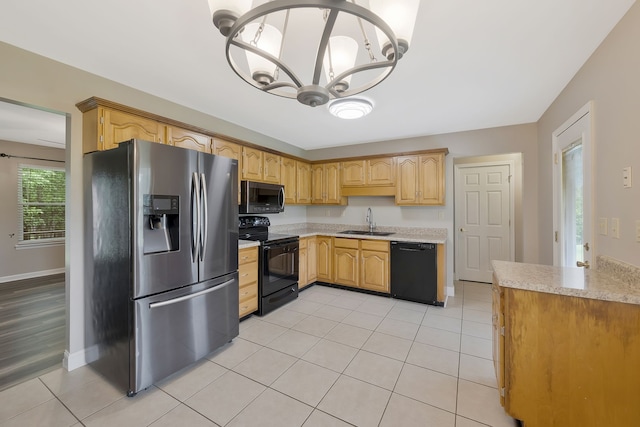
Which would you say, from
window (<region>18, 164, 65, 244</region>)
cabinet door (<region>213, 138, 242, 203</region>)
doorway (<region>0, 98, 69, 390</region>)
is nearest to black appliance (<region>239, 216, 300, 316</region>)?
cabinet door (<region>213, 138, 242, 203</region>)

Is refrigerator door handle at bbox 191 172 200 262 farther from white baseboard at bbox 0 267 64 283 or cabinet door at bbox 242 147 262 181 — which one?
white baseboard at bbox 0 267 64 283

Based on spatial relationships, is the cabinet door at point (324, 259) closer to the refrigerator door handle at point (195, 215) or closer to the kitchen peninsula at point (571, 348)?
the refrigerator door handle at point (195, 215)

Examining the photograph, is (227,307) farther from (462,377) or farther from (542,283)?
(542,283)

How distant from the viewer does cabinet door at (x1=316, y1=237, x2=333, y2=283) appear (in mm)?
4230

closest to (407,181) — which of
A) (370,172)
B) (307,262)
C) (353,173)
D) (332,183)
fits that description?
(370,172)

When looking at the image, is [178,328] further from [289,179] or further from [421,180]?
[421,180]

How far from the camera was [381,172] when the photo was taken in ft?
13.6

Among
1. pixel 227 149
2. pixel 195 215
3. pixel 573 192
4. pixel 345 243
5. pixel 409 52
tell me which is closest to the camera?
pixel 409 52

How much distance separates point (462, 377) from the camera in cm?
203

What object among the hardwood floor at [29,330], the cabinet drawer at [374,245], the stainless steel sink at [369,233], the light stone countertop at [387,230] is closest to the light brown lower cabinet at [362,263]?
the cabinet drawer at [374,245]

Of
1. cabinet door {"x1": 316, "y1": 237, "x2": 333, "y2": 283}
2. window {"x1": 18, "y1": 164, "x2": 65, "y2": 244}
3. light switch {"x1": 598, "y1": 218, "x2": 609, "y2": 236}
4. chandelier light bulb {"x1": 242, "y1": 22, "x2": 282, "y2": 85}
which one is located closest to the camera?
chandelier light bulb {"x1": 242, "y1": 22, "x2": 282, "y2": 85}

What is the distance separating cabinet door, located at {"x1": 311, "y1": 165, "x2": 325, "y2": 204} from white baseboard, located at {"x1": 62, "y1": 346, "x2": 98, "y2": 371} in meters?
3.39

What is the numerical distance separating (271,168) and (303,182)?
84cm

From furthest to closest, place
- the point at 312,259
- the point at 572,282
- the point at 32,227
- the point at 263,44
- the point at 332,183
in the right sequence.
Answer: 1. the point at 32,227
2. the point at 332,183
3. the point at 312,259
4. the point at 572,282
5. the point at 263,44
